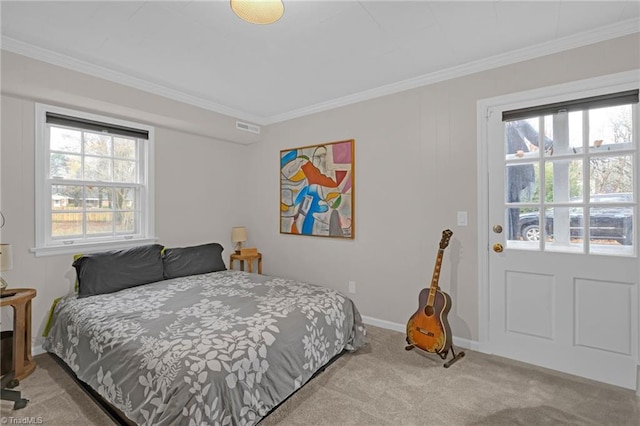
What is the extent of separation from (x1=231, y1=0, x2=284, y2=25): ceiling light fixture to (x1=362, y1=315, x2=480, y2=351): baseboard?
2832 millimetres

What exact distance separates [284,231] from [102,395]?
2.54m

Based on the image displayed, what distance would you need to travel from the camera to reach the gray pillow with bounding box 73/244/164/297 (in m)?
2.65

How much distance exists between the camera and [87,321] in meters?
2.16

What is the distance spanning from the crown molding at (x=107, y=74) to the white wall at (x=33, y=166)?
5 centimetres

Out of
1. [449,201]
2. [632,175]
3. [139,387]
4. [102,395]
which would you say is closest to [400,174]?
[449,201]

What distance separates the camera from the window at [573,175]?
7.23 feet

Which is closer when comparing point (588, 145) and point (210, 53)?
point (588, 145)

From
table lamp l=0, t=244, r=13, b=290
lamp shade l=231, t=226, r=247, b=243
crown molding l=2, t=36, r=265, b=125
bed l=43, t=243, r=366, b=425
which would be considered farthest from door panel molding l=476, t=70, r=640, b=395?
table lamp l=0, t=244, r=13, b=290

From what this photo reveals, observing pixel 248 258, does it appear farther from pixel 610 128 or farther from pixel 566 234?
pixel 610 128

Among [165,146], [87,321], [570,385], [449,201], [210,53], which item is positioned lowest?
[570,385]

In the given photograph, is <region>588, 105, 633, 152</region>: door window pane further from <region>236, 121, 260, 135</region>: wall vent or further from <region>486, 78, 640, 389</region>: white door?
<region>236, 121, 260, 135</region>: wall vent

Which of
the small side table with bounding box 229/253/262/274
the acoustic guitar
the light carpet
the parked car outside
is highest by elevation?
the parked car outside

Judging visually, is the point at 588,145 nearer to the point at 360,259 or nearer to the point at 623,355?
the point at 623,355

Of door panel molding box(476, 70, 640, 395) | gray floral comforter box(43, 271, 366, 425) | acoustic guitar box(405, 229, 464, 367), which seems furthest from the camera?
acoustic guitar box(405, 229, 464, 367)
